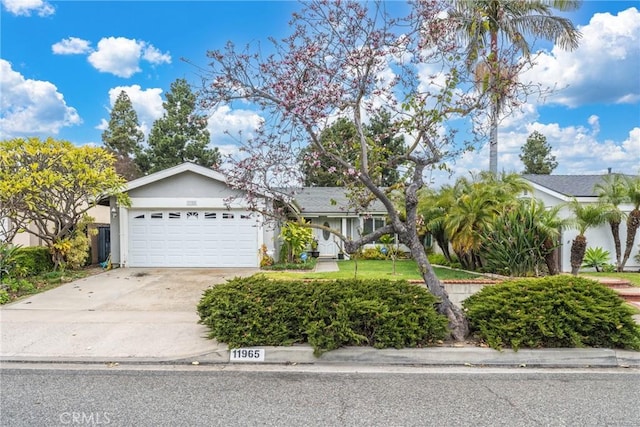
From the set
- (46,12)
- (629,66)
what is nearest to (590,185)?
(629,66)

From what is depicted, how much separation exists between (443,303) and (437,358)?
34.0 inches

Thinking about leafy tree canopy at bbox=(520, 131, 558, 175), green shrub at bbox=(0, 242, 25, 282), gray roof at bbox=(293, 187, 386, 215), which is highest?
leafy tree canopy at bbox=(520, 131, 558, 175)

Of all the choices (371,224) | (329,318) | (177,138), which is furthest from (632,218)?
(177,138)

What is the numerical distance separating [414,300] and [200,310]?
10.8 feet

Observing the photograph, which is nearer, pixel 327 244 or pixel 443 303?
pixel 443 303

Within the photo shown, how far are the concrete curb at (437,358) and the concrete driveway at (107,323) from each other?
20 centimetres

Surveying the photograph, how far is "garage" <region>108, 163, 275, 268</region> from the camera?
14195 millimetres

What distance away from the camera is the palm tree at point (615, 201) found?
12250mm

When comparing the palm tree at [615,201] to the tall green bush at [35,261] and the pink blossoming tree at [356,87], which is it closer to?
the pink blossoming tree at [356,87]

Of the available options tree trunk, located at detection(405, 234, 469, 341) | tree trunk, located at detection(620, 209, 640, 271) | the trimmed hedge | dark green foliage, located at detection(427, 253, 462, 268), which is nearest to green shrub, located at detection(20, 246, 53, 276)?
the trimmed hedge

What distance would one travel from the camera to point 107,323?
6.83m

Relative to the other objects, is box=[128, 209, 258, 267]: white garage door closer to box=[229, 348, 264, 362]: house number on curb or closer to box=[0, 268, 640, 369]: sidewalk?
box=[0, 268, 640, 369]: sidewalk

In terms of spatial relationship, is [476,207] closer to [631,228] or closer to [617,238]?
[617,238]

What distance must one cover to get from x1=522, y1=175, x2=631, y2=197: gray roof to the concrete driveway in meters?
13.1
